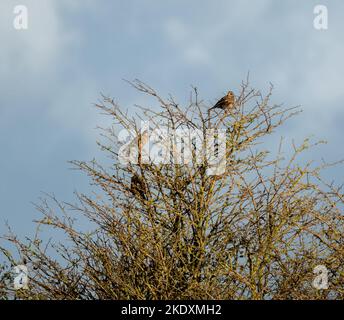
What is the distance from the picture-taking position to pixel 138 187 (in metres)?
10.1

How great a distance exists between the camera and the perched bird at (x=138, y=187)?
33.2ft

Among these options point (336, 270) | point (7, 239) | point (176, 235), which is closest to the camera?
point (336, 270)

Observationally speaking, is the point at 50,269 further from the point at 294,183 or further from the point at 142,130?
the point at 294,183

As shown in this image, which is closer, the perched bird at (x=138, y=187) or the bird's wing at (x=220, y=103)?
the perched bird at (x=138, y=187)

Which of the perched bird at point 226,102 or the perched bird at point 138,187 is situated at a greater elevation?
the perched bird at point 226,102

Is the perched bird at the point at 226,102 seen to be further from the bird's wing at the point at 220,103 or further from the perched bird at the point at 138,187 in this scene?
the perched bird at the point at 138,187

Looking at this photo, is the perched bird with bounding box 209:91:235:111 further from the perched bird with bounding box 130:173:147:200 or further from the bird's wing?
the perched bird with bounding box 130:173:147:200

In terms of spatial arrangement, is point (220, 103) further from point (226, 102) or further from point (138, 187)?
point (138, 187)

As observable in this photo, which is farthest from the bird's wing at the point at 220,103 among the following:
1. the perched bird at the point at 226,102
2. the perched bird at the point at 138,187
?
the perched bird at the point at 138,187

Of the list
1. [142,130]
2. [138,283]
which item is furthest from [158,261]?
[142,130]

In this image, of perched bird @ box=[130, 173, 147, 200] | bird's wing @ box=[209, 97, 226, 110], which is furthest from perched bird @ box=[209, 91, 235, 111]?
perched bird @ box=[130, 173, 147, 200]

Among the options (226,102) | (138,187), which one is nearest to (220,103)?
(226,102)

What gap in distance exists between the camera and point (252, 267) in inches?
361
